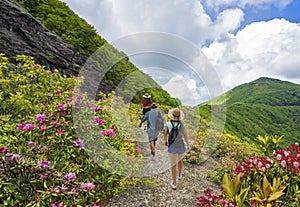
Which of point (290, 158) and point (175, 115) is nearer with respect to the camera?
point (290, 158)

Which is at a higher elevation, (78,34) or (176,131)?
(78,34)

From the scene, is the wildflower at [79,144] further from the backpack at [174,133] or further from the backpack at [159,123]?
the backpack at [159,123]

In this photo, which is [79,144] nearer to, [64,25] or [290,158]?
[290,158]

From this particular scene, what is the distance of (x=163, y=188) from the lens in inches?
177

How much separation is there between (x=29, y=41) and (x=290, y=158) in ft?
26.4

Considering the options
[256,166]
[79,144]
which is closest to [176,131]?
[79,144]

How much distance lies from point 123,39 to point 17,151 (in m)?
2.47

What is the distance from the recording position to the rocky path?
3.83 m

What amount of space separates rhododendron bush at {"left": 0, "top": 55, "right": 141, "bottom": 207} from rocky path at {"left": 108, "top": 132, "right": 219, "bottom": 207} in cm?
34

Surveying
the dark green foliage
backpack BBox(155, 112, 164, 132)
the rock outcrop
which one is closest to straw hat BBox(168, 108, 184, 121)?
backpack BBox(155, 112, 164, 132)

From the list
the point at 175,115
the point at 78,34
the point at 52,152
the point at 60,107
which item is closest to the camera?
the point at 52,152

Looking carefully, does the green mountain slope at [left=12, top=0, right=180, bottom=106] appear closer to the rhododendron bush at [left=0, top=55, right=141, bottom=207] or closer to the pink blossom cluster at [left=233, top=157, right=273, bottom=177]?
the rhododendron bush at [left=0, top=55, right=141, bottom=207]

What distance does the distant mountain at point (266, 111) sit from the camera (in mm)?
64188

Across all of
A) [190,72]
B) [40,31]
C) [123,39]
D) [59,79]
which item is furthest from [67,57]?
[190,72]
